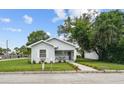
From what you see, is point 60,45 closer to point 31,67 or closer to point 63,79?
point 31,67

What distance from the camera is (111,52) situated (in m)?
32.3

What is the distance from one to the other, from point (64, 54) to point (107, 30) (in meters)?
5.79

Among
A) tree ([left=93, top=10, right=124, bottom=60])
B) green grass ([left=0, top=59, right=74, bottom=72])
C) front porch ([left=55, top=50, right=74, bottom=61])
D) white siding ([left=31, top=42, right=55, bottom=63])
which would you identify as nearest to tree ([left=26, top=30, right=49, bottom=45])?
white siding ([left=31, top=42, right=55, bottom=63])

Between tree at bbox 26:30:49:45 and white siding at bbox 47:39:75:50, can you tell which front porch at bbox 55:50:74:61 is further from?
tree at bbox 26:30:49:45

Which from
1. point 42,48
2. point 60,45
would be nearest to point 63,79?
point 42,48

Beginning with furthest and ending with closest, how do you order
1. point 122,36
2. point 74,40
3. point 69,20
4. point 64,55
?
1. point 69,20
2. point 74,40
3. point 64,55
4. point 122,36

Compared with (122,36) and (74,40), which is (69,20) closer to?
(74,40)

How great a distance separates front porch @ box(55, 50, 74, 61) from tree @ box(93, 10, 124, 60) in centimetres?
284

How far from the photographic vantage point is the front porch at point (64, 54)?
32.2 m

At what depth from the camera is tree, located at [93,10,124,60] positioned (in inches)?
1212

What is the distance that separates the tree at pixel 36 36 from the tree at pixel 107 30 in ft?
18.1

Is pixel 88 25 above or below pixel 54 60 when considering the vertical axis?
above
